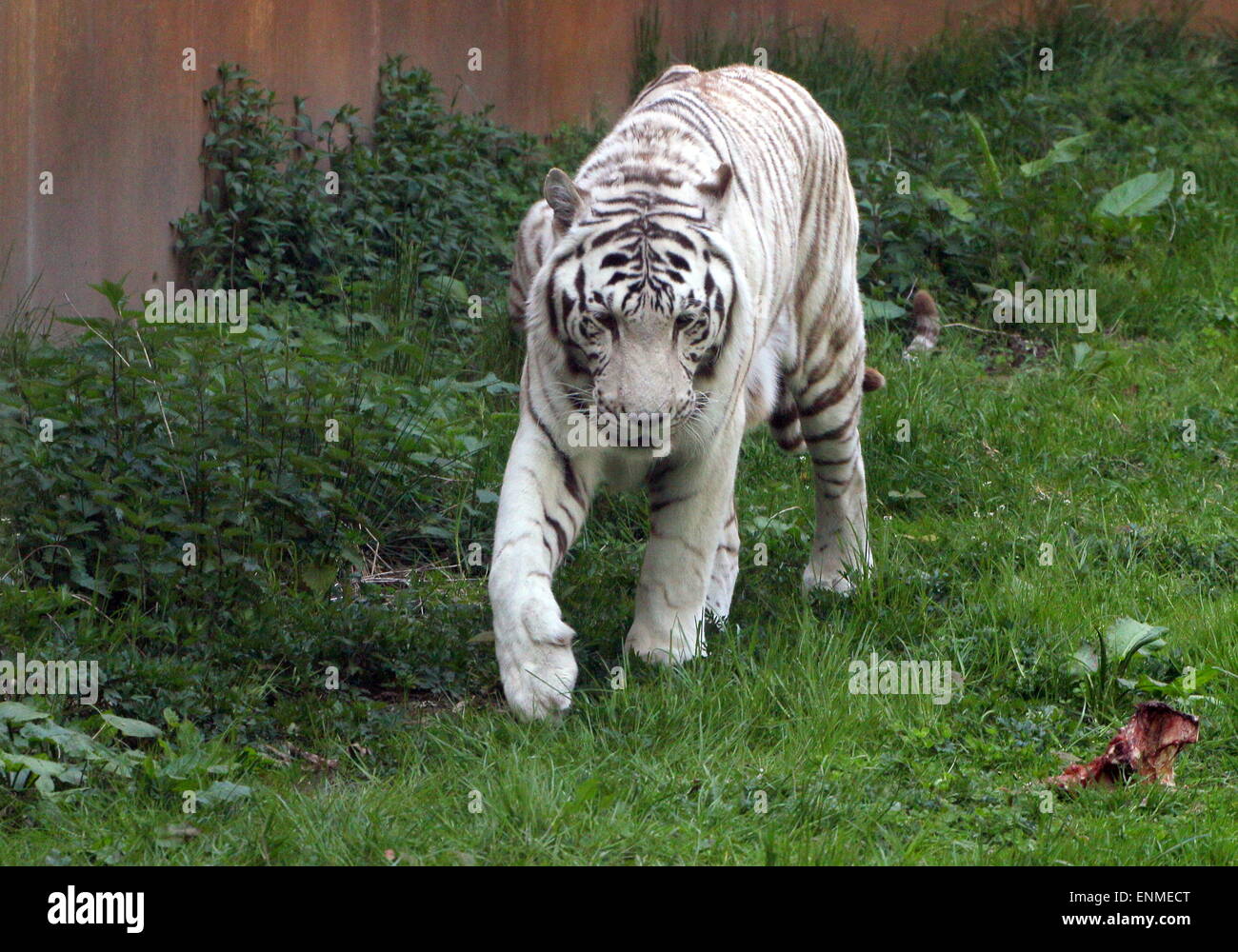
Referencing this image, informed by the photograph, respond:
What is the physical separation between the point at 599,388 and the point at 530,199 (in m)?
4.04

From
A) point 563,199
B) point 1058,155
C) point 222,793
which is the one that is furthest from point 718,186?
point 1058,155

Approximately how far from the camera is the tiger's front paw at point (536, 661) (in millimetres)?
3568

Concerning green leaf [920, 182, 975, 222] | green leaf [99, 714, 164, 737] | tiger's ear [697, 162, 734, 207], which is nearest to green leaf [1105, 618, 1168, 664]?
tiger's ear [697, 162, 734, 207]

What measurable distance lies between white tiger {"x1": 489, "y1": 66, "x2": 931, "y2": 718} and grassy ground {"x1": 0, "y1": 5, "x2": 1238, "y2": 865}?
0.20 metres

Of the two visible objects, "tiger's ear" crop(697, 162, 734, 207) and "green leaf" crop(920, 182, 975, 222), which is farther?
"green leaf" crop(920, 182, 975, 222)

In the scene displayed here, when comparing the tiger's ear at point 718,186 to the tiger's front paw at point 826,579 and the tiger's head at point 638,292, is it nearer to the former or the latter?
the tiger's head at point 638,292

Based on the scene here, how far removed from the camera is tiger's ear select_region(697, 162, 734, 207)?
402cm

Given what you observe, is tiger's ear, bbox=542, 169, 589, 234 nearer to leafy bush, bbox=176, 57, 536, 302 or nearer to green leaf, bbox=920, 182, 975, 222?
→ leafy bush, bbox=176, 57, 536, 302

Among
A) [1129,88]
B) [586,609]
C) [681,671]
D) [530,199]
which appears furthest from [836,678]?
[1129,88]

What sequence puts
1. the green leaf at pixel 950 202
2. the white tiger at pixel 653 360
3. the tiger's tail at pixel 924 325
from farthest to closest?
the green leaf at pixel 950 202, the tiger's tail at pixel 924 325, the white tiger at pixel 653 360

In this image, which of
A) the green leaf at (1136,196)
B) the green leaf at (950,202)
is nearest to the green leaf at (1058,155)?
the green leaf at (1136,196)

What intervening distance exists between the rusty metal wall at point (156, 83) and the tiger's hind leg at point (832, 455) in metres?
2.74

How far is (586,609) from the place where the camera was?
4508 millimetres
